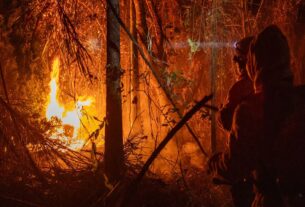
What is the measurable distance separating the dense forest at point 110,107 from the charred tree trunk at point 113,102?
14mm

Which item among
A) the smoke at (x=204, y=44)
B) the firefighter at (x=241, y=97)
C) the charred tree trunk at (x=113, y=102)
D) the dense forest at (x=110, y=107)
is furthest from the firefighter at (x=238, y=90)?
the smoke at (x=204, y=44)

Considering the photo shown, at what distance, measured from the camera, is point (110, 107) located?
4.74 meters

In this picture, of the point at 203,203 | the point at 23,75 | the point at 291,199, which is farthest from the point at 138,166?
the point at 23,75

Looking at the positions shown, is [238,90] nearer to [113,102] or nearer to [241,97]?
[241,97]

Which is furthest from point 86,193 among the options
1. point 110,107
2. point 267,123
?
point 267,123

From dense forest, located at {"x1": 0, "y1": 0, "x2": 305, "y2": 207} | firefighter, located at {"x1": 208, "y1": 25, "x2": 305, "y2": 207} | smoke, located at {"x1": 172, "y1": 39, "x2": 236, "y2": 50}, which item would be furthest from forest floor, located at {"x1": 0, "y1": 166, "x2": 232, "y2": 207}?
smoke, located at {"x1": 172, "y1": 39, "x2": 236, "y2": 50}

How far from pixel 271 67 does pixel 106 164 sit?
304cm

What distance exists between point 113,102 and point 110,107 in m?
0.08

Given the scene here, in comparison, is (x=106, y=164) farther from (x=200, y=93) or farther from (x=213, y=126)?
(x=200, y=93)

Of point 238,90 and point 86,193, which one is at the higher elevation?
point 238,90

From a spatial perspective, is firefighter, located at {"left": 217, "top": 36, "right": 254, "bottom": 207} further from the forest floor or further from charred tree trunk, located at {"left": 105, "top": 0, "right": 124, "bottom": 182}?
charred tree trunk, located at {"left": 105, "top": 0, "right": 124, "bottom": 182}

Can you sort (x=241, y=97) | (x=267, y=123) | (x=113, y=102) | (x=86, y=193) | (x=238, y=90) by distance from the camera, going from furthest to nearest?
(x=86, y=193), (x=113, y=102), (x=238, y=90), (x=241, y=97), (x=267, y=123)

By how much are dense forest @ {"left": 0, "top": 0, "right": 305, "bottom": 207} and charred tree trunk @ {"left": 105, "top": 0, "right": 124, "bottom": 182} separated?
0.05ft

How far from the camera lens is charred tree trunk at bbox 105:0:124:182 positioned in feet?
15.3
